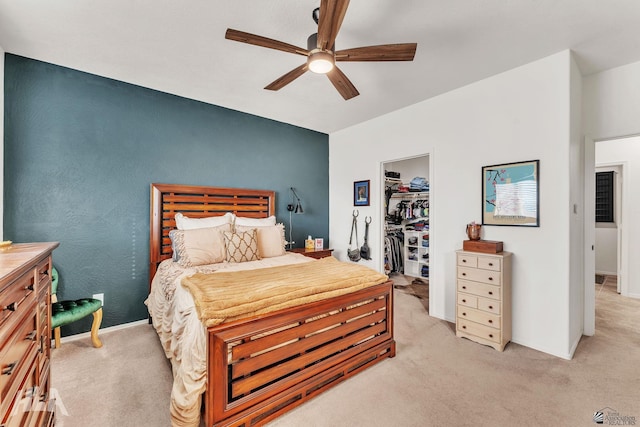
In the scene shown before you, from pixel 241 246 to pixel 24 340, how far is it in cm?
191

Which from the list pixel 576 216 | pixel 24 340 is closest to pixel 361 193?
pixel 576 216

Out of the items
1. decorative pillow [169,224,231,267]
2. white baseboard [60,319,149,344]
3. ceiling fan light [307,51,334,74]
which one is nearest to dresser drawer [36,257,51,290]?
decorative pillow [169,224,231,267]

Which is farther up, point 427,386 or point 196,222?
point 196,222

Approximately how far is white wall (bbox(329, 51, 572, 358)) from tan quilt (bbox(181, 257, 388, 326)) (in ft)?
4.38

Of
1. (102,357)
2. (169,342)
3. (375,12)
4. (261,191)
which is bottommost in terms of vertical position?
(102,357)

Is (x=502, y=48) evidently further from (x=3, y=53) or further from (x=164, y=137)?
(x=3, y=53)

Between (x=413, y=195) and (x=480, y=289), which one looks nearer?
(x=480, y=289)

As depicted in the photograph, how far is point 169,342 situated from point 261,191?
7.44ft

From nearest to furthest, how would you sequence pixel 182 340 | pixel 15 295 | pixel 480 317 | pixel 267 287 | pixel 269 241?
pixel 15 295, pixel 182 340, pixel 267 287, pixel 480 317, pixel 269 241

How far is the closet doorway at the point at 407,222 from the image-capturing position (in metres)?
4.96

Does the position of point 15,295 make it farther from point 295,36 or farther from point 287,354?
point 295,36

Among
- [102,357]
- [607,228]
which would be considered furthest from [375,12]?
[607,228]

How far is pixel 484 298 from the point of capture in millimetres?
2586

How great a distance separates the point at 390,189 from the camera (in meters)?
5.24
